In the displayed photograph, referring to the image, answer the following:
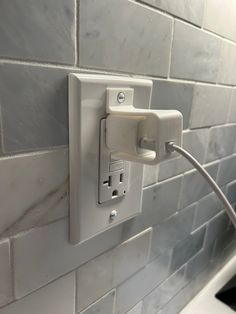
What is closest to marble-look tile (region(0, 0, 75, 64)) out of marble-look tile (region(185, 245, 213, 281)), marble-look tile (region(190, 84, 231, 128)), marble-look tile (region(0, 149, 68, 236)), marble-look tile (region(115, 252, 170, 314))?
marble-look tile (region(0, 149, 68, 236))

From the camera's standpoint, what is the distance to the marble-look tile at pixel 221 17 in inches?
18.7

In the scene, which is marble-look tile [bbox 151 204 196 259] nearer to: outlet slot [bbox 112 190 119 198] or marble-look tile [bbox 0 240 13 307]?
outlet slot [bbox 112 190 119 198]

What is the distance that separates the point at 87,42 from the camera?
29 centimetres

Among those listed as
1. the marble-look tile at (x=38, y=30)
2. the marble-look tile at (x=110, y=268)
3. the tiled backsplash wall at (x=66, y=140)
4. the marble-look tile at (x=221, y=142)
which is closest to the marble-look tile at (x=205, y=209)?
the tiled backsplash wall at (x=66, y=140)

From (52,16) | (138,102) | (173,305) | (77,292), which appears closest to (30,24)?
(52,16)

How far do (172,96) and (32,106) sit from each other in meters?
0.27

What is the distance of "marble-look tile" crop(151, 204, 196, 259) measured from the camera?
0.53m

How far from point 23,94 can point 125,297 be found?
0.43m

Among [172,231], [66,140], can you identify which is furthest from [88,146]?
[172,231]

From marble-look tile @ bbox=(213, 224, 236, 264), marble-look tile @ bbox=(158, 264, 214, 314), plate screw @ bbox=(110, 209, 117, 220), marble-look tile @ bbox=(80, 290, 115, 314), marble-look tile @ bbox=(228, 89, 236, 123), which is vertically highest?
marble-look tile @ bbox=(228, 89, 236, 123)

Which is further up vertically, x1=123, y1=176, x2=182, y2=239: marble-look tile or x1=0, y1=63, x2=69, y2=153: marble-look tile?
x1=0, y1=63, x2=69, y2=153: marble-look tile

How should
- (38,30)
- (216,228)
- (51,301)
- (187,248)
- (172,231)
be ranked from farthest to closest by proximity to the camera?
(216,228), (187,248), (172,231), (51,301), (38,30)

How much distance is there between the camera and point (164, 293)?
635 millimetres

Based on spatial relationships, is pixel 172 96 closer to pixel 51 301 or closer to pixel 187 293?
pixel 51 301
